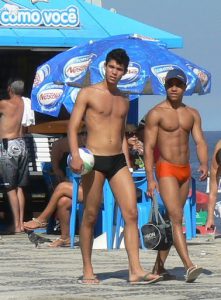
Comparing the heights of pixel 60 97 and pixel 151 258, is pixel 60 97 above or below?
above

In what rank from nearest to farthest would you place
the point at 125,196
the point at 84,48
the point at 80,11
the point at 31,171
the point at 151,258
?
the point at 125,196 < the point at 151,258 < the point at 84,48 < the point at 31,171 < the point at 80,11

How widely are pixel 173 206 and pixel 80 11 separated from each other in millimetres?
10256

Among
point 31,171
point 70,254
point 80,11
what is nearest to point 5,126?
point 31,171

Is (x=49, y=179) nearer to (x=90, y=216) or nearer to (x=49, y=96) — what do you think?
(x=49, y=96)

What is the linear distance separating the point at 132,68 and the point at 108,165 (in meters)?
4.92

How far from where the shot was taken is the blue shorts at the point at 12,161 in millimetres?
15336

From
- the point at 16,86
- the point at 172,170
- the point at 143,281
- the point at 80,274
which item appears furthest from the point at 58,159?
the point at 143,281

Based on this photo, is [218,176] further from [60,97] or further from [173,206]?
[173,206]

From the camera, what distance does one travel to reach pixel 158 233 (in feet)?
32.4

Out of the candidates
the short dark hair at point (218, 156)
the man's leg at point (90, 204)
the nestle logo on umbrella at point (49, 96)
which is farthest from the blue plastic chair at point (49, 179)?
the man's leg at point (90, 204)

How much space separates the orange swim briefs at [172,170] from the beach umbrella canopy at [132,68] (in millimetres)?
4246

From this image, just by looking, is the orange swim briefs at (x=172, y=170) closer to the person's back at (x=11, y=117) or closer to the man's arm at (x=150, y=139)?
the man's arm at (x=150, y=139)

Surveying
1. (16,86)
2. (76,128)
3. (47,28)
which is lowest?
(76,128)

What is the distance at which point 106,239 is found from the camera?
1348 centimetres
